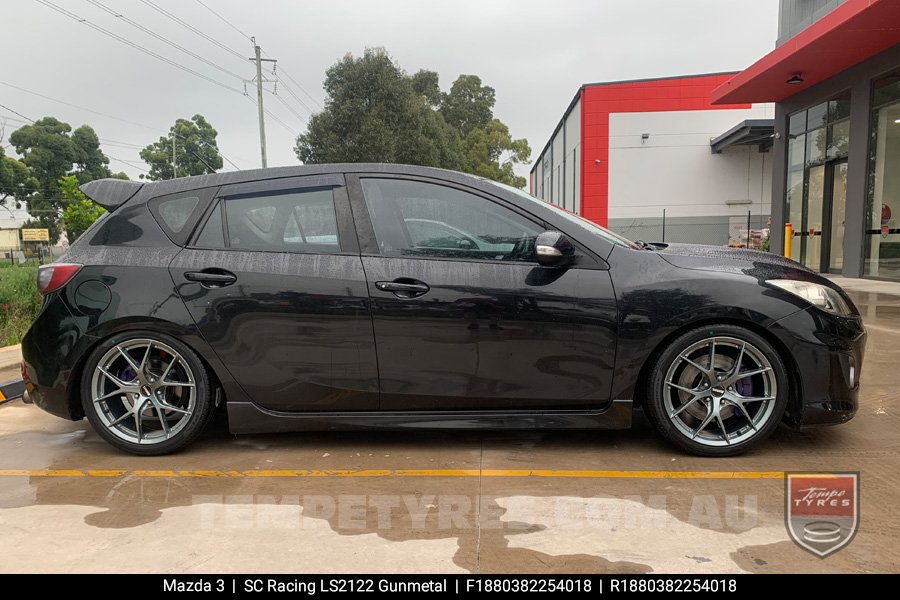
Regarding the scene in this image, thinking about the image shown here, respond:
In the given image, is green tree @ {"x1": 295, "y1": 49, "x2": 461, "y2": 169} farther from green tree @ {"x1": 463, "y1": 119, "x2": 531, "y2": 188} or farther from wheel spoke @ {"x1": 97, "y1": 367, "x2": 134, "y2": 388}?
wheel spoke @ {"x1": 97, "y1": 367, "x2": 134, "y2": 388}

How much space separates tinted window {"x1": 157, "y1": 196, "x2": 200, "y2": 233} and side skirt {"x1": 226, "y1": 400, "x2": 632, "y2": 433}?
3.52 feet

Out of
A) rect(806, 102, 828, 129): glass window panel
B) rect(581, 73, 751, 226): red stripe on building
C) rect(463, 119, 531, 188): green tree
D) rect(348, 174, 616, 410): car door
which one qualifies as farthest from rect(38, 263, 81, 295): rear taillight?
rect(463, 119, 531, 188): green tree

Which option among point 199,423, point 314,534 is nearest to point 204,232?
point 199,423

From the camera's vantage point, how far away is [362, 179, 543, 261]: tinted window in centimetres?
322

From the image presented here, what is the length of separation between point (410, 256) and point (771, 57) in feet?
48.2

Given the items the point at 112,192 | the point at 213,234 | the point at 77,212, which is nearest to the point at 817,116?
the point at 213,234

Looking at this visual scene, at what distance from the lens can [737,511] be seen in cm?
258

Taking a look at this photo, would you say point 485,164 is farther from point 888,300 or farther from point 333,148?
point 888,300

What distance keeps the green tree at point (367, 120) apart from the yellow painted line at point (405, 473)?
30373 millimetres

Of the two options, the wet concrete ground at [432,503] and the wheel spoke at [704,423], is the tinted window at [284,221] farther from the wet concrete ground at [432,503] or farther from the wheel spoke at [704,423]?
the wheel spoke at [704,423]

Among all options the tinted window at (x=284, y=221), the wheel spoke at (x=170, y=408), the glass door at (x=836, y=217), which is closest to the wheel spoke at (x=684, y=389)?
the tinted window at (x=284, y=221)

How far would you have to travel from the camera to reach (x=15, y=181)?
46781mm

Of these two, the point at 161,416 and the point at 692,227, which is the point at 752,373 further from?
the point at 692,227

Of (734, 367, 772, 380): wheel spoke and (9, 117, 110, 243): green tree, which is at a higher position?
(9, 117, 110, 243): green tree
